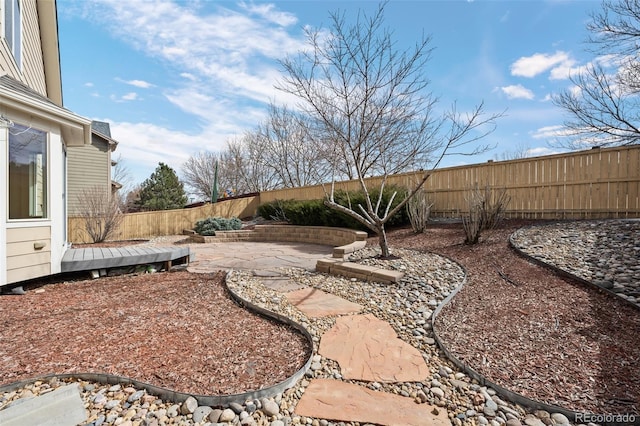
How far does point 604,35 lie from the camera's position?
7.07 m

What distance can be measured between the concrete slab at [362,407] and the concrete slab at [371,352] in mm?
183

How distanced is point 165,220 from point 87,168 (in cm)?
407

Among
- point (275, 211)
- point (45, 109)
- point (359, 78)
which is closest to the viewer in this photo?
A: point (45, 109)

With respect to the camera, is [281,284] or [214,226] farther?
[214,226]

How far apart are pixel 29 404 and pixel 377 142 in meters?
7.03

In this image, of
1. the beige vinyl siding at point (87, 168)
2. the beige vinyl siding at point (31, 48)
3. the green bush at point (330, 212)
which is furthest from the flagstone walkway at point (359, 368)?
the beige vinyl siding at point (87, 168)

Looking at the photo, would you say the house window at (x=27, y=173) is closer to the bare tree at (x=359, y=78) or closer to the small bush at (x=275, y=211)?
the bare tree at (x=359, y=78)

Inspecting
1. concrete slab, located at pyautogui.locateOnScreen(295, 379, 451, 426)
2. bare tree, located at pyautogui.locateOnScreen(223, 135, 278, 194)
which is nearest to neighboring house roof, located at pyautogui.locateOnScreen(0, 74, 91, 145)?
concrete slab, located at pyautogui.locateOnScreen(295, 379, 451, 426)

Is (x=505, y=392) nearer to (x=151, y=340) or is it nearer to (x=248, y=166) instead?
(x=151, y=340)

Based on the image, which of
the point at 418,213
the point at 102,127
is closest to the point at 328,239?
the point at 418,213

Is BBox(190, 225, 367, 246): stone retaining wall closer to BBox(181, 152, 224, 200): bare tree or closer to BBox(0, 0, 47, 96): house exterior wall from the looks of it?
BBox(0, 0, 47, 96): house exterior wall

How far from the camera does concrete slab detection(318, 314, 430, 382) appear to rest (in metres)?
2.37

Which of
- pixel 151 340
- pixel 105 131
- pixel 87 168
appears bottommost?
pixel 151 340

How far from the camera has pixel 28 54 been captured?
6.51m
